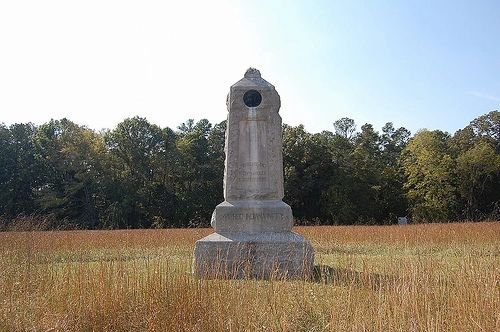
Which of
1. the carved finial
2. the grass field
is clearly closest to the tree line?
the carved finial

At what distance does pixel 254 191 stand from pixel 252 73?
2.23 metres

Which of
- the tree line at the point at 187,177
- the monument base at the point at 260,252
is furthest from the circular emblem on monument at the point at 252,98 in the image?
the tree line at the point at 187,177

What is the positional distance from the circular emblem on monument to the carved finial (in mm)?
452

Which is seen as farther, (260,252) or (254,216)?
(254,216)

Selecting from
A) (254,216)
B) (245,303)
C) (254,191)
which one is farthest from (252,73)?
(245,303)

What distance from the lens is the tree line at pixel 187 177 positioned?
122 ft

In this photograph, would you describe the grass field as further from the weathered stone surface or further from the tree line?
the tree line

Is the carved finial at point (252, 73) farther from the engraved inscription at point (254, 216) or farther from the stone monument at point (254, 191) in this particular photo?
the engraved inscription at point (254, 216)

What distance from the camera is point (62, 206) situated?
1465 inches

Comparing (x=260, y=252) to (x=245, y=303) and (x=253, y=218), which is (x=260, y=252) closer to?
(x=253, y=218)

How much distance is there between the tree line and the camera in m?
37.1

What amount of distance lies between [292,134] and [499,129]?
22.0 meters

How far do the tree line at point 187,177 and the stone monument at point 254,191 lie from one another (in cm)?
2773

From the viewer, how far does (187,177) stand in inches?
1641
